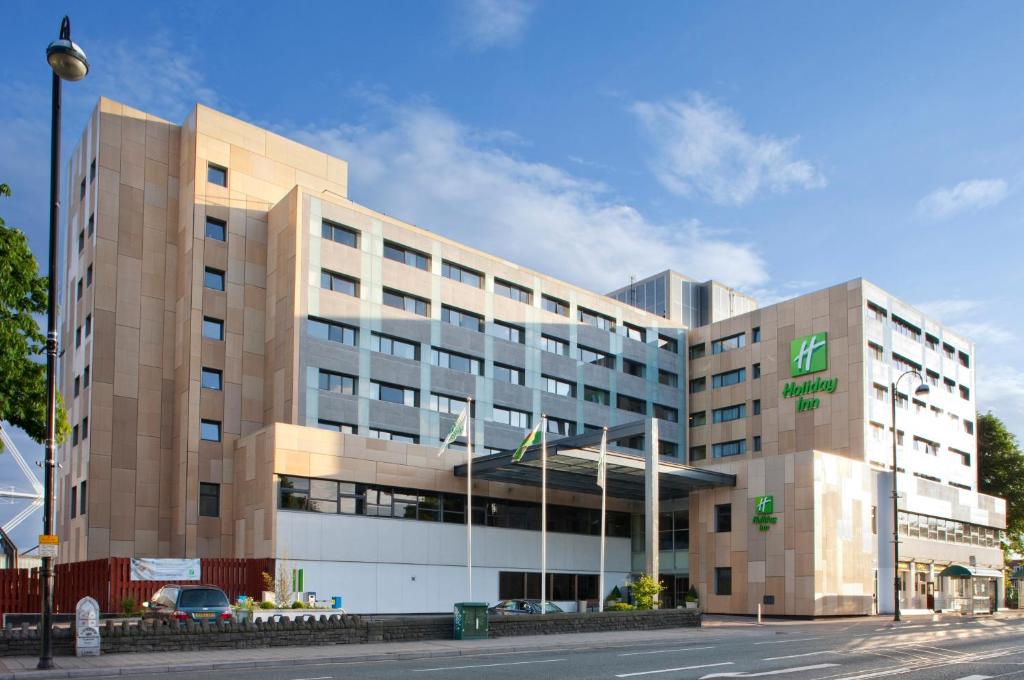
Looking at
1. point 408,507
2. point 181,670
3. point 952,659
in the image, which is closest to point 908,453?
point 408,507

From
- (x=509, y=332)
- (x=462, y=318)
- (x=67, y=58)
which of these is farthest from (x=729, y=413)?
(x=67, y=58)

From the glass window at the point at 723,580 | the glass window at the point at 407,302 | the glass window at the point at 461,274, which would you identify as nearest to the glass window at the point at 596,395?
the glass window at the point at 461,274

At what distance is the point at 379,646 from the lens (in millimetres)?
25750

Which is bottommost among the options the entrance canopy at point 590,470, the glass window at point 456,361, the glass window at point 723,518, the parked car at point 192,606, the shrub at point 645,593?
the shrub at point 645,593

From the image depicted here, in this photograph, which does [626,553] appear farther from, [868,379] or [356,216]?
[356,216]

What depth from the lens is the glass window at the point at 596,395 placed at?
62116mm

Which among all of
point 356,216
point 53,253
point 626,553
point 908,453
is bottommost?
point 626,553

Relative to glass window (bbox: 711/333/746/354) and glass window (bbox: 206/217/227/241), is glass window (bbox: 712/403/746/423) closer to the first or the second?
glass window (bbox: 711/333/746/354)

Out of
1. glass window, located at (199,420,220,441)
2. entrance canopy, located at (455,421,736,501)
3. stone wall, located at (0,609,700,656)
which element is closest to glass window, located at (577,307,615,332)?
entrance canopy, located at (455,421,736,501)

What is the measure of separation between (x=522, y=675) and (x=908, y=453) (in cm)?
5205

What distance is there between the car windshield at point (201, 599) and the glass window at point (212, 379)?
75.1ft

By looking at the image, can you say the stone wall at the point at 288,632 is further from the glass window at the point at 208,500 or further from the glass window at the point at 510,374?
the glass window at the point at 510,374

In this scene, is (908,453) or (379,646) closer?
(379,646)

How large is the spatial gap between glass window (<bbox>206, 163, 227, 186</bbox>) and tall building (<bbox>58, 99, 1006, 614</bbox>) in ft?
0.80
